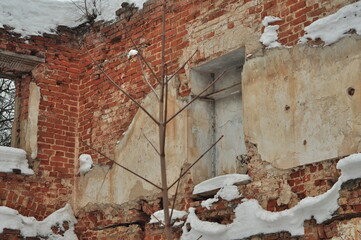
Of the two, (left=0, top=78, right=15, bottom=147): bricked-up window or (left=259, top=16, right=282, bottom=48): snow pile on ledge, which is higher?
(left=0, top=78, right=15, bottom=147): bricked-up window

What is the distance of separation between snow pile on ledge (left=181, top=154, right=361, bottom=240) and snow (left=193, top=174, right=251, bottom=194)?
0.70 ft

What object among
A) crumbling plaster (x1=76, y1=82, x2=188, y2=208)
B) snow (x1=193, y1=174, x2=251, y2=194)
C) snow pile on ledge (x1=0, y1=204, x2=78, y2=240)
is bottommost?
snow pile on ledge (x1=0, y1=204, x2=78, y2=240)

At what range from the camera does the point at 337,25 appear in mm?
5008

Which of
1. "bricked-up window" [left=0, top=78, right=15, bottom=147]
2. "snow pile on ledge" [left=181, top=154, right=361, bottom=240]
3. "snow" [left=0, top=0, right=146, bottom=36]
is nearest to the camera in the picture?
"snow pile on ledge" [left=181, top=154, right=361, bottom=240]

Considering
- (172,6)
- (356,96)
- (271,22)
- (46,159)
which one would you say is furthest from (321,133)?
(46,159)

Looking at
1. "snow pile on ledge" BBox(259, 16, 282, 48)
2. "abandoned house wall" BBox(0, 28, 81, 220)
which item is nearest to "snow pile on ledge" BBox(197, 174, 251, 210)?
"snow pile on ledge" BBox(259, 16, 282, 48)

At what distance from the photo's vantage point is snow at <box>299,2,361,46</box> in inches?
193

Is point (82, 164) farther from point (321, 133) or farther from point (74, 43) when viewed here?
point (321, 133)

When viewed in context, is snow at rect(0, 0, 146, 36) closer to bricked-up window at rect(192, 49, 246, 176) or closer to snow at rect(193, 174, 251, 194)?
bricked-up window at rect(192, 49, 246, 176)

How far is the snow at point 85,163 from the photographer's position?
24.2 ft

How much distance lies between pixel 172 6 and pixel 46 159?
93.8 inches

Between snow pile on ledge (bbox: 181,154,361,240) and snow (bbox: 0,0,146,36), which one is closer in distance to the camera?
snow pile on ledge (bbox: 181,154,361,240)

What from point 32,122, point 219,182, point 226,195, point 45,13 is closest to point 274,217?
point 226,195

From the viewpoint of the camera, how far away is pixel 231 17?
237 inches
